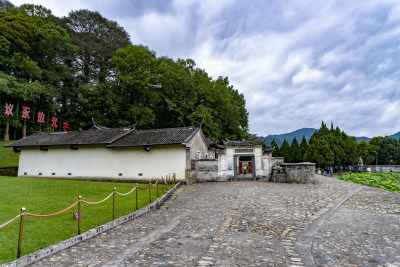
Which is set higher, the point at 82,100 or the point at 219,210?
the point at 82,100

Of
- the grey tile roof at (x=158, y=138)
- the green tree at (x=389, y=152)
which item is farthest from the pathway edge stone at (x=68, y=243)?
the green tree at (x=389, y=152)

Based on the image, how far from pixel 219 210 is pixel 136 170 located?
12.1m

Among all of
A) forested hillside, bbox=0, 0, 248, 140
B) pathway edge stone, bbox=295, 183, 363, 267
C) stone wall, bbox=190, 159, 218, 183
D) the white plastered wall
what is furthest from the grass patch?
the white plastered wall

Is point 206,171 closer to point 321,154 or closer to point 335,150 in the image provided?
point 321,154

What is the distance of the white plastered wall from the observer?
18656 mm

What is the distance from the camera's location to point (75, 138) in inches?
845

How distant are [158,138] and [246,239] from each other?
48.1 feet

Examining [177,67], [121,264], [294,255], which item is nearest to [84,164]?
[121,264]

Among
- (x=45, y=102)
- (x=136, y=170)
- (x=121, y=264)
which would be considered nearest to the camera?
(x=121, y=264)

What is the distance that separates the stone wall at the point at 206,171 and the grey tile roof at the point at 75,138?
747 centimetres

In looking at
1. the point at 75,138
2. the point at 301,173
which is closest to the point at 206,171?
→ the point at 301,173

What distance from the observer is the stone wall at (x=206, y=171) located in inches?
774

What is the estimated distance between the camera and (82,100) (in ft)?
106

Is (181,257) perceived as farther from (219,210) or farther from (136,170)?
(136,170)
